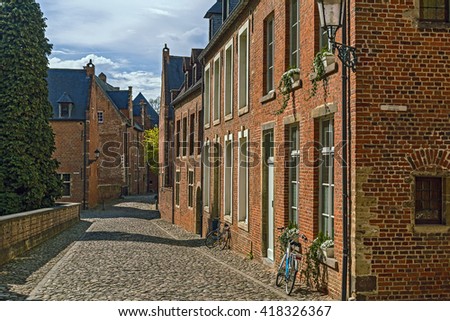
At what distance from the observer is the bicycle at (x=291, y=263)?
30.6 ft

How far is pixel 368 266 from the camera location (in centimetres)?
793

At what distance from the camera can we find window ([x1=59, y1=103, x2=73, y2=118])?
153 feet

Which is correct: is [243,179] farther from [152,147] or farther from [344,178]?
[152,147]

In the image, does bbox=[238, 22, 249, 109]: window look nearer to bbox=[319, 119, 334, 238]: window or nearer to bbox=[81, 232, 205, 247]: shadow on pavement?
bbox=[81, 232, 205, 247]: shadow on pavement

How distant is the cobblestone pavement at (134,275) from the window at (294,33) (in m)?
4.50

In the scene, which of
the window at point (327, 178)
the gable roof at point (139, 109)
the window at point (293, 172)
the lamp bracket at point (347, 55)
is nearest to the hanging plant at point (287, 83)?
the window at point (293, 172)

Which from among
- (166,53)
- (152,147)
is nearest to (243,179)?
(166,53)

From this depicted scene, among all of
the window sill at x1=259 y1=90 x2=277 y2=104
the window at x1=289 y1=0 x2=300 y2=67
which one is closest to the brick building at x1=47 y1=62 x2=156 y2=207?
the window sill at x1=259 y1=90 x2=277 y2=104

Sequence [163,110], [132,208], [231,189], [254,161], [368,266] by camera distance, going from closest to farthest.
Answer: [368,266]
[254,161]
[231,189]
[163,110]
[132,208]

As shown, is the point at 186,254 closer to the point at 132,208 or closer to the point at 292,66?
the point at 292,66

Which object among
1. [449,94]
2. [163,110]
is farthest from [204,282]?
[163,110]

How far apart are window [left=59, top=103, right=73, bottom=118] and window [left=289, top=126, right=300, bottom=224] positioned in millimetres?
37941

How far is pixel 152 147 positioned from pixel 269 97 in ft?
192

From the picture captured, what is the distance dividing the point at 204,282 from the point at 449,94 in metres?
5.36
